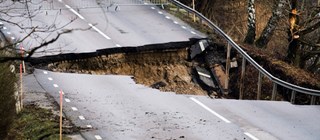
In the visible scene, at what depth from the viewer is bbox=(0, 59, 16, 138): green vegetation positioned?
1178 centimetres

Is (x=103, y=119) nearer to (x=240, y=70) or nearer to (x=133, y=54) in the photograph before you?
(x=133, y=54)

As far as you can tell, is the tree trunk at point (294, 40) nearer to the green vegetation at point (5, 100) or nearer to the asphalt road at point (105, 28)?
the asphalt road at point (105, 28)

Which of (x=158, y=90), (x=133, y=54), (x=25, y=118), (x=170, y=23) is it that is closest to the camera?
(x=25, y=118)

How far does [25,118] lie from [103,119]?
215 cm

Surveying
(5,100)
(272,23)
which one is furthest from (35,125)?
(272,23)

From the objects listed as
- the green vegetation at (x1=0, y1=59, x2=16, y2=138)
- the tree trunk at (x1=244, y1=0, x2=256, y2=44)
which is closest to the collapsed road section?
the tree trunk at (x1=244, y1=0, x2=256, y2=44)

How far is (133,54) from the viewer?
69.8ft

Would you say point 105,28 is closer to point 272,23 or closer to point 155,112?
Answer: point 272,23

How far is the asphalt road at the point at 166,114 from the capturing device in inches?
532

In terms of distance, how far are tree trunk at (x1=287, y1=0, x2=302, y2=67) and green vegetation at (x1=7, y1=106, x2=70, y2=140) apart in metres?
11.4

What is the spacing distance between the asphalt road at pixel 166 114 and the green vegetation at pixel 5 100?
1998mm

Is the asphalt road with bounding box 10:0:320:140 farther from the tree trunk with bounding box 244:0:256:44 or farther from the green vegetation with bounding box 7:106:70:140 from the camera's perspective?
the tree trunk with bounding box 244:0:256:44

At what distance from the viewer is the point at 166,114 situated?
15109 millimetres

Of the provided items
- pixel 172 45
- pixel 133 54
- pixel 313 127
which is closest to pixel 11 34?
pixel 133 54
